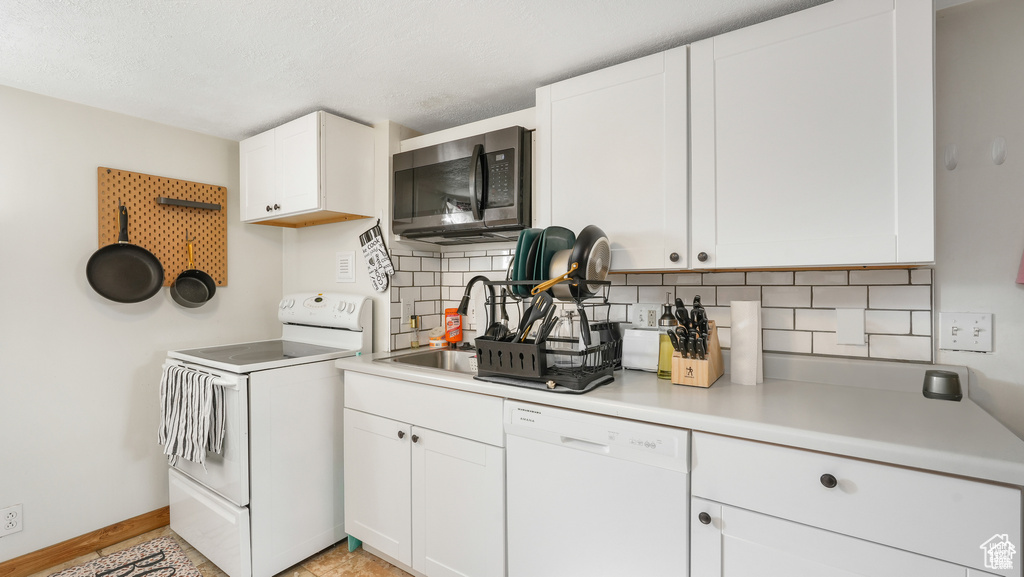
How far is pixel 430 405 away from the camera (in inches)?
73.1

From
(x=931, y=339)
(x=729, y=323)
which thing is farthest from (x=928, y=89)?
(x=729, y=323)

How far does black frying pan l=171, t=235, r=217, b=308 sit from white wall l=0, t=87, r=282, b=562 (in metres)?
0.07

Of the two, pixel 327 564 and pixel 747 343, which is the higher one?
pixel 747 343

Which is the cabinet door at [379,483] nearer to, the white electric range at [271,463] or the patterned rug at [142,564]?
the white electric range at [271,463]

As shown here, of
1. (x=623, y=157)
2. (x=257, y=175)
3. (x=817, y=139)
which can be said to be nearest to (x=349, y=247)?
(x=257, y=175)

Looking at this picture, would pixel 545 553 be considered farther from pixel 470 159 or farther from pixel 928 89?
pixel 928 89

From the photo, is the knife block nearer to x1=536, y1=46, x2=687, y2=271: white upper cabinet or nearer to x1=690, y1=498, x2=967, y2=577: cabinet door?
x1=536, y1=46, x2=687, y2=271: white upper cabinet

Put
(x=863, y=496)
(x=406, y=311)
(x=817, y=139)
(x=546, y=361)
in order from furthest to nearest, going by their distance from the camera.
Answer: (x=406, y=311) < (x=546, y=361) < (x=817, y=139) < (x=863, y=496)

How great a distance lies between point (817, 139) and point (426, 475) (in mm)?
1829

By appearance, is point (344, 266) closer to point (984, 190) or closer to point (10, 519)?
point (10, 519)

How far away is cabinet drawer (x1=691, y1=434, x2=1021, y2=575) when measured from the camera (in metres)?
0.97

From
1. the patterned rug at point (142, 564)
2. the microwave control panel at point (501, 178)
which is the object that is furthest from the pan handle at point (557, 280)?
the patterned rug at point (142, 564)

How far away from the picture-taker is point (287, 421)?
2.10m

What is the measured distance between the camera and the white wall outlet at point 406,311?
2.55 m
